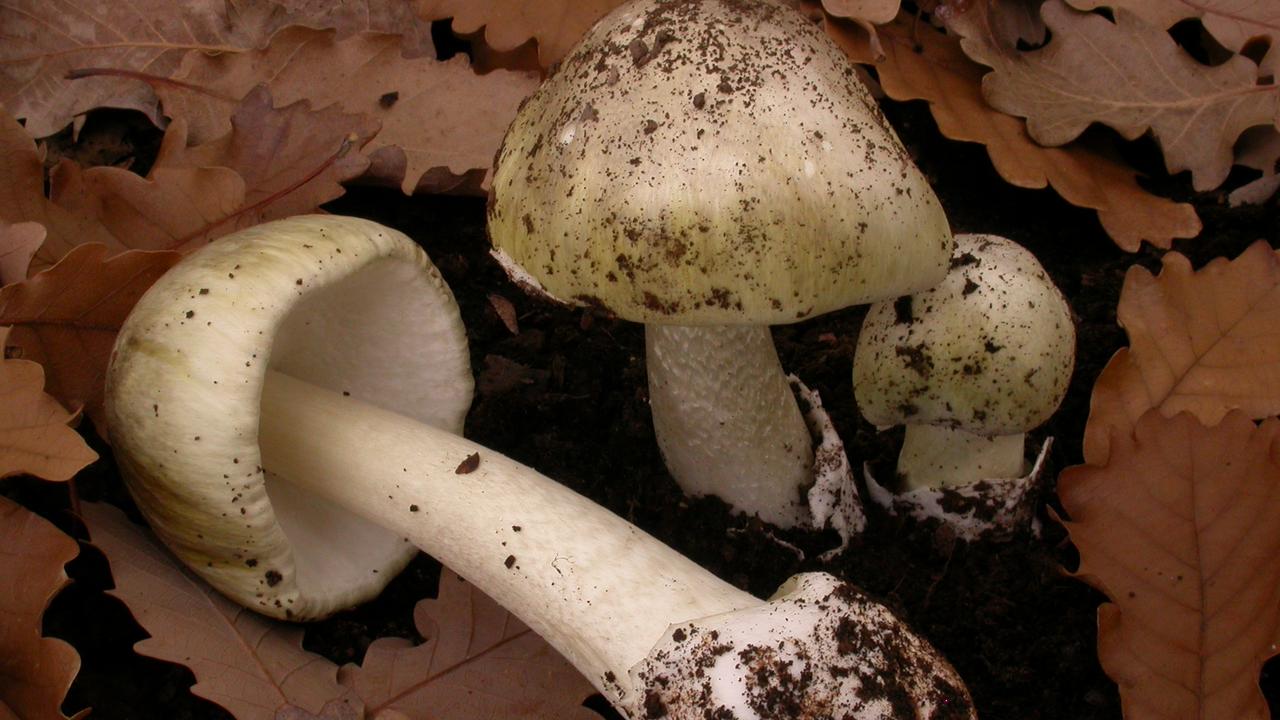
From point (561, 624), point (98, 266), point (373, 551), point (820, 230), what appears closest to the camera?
point (820, 230)

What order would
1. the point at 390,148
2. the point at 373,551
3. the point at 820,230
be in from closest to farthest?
the point at 820,230 → the point at 373,551 → the point at 390,148

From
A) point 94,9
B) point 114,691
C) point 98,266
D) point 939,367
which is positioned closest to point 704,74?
point 939,367

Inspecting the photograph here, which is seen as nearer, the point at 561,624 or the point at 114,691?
the point at 561,624

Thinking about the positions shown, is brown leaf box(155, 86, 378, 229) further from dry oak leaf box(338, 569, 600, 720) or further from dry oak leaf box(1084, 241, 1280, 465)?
dry oak leaf box(1084, 241, 1280, 465)

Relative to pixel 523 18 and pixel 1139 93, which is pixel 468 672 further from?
pixel 1139 93

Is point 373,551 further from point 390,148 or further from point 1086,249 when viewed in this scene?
point 1086,249

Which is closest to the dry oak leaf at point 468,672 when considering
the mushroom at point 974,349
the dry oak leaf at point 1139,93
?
the mushroom at point 974,349
